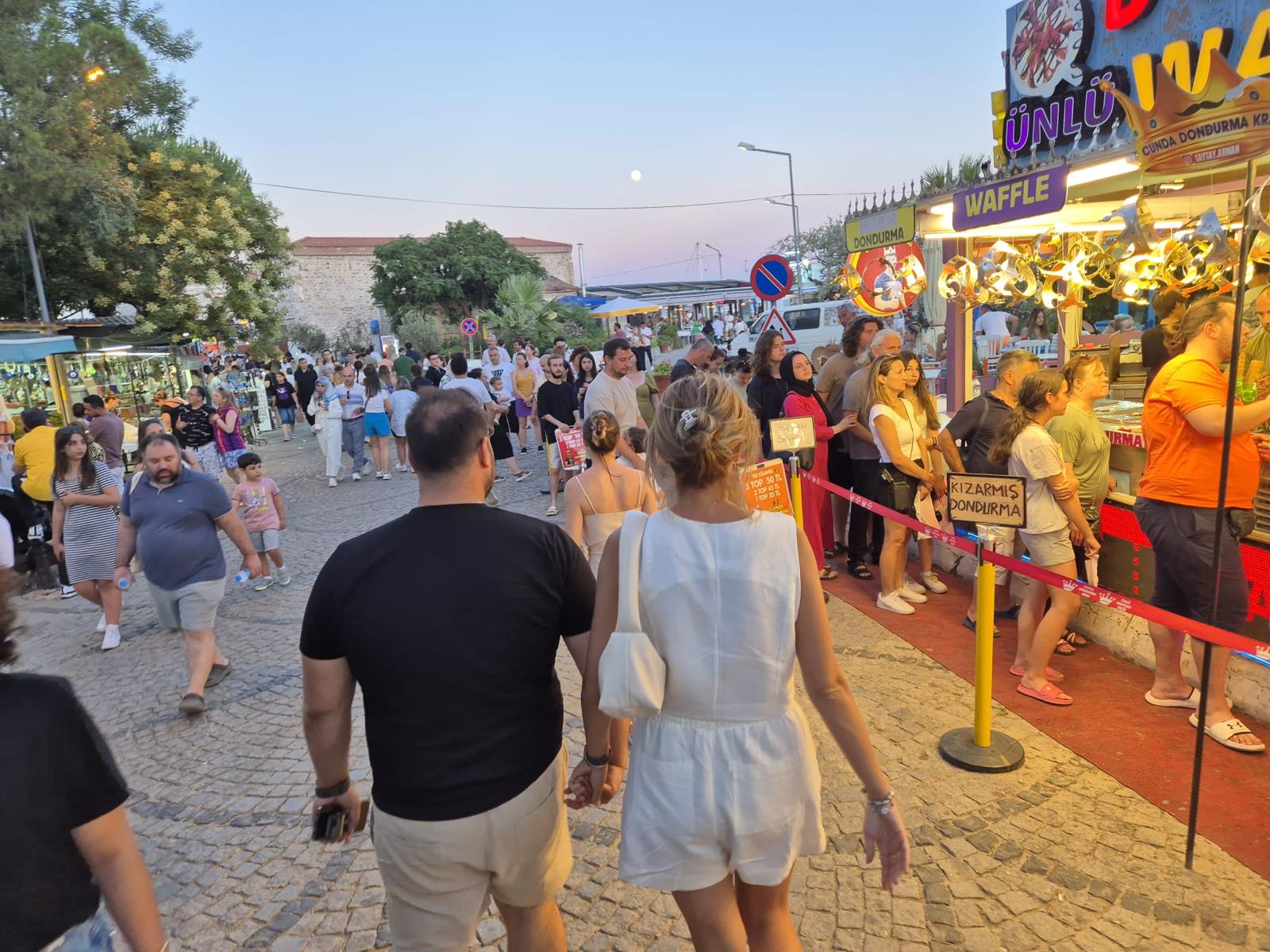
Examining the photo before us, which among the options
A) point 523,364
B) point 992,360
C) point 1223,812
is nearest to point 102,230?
point 523,364

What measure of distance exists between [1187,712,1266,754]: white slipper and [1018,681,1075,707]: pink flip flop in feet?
2.03

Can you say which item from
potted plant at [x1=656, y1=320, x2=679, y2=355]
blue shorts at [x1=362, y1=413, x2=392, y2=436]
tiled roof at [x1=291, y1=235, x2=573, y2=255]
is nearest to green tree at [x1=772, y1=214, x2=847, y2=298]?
potted plant at [x1=656, y1=320, x2=679, y2=355]

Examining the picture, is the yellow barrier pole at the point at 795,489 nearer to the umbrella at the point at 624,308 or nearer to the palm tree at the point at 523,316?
the palm tree at the point at 523,316

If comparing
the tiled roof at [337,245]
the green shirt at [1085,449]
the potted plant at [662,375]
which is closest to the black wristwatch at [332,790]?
the green shirt at [1085,449]

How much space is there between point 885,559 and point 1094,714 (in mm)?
1860

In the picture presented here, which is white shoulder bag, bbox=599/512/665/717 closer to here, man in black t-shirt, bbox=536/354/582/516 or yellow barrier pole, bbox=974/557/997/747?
yellow barrier pole, bbox=974/557/997/747

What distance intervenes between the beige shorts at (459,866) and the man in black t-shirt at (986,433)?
4062mm

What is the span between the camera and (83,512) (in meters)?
6.15

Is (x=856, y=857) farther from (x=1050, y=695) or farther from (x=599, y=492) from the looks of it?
Result: (x=599, y=492)

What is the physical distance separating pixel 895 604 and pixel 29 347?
44.8 ft

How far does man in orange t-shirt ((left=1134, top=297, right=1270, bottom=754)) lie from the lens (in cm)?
344

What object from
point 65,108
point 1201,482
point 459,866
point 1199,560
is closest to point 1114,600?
point 1199,560

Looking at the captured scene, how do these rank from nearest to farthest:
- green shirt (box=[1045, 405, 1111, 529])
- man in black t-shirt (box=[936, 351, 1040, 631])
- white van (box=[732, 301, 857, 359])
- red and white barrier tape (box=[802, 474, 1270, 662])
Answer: red and white barrier tape (box=[802, 474, 1270, 662]), green shirt (box=[1045, 405, 1111, 529]), man in black t-shirt (box=[936, 351, 1040, 631]), white van (box=[732, 301, 857, 359])

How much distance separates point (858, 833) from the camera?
3268 mm
